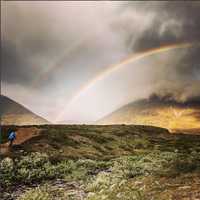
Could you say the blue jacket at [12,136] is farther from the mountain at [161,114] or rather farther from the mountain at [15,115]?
the mountain at [161,114]

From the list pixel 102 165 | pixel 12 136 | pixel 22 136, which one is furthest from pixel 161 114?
pixel 12 136

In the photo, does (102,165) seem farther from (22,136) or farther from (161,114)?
(22,136)

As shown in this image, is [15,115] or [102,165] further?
[15,115]

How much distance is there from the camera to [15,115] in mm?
11000

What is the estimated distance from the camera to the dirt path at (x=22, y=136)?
10.6 meters

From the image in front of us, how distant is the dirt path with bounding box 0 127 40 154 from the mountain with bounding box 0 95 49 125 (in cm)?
18

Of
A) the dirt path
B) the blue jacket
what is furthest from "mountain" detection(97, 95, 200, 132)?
the blue jacket

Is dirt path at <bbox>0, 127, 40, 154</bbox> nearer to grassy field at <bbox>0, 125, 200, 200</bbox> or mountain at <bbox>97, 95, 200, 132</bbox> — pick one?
grassy field at <bbox>0, 125, 200, 200</bbox>

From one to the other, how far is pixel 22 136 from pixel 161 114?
3.35 m

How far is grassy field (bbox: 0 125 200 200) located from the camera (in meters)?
8.91

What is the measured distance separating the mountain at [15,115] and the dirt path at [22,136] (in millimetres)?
183

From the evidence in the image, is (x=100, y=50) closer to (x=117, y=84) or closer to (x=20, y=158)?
(x=117, y=84)

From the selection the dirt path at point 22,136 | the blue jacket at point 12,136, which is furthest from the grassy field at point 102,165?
the blue jacket at point 12,136

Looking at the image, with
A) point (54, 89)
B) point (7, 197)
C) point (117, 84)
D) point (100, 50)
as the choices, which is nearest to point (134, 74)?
point (117, 84)
